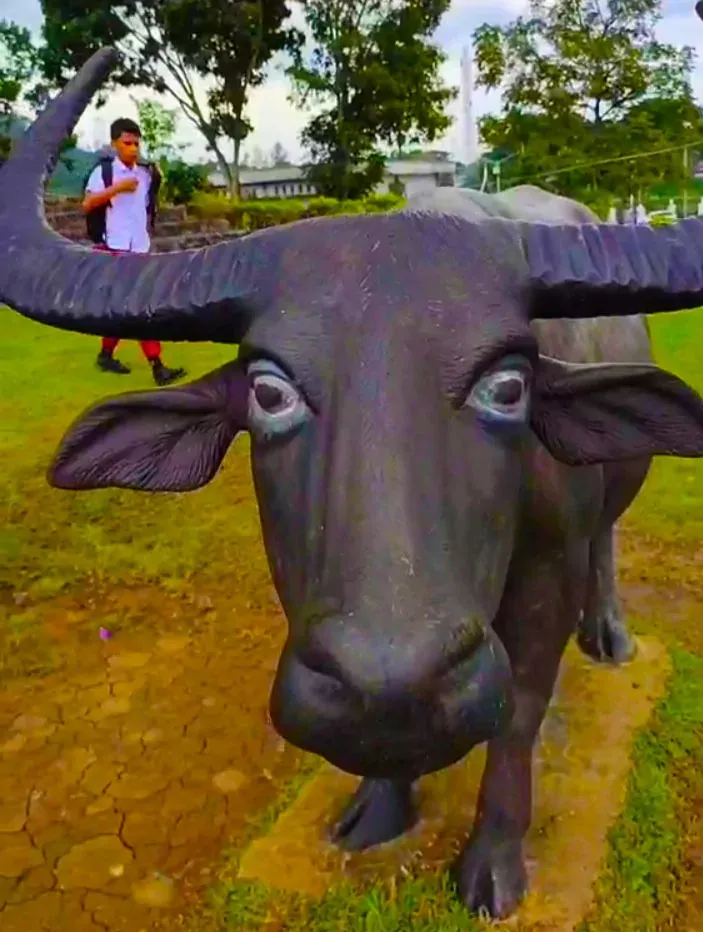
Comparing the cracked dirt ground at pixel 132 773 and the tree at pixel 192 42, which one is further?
the tree at pixel 192 42

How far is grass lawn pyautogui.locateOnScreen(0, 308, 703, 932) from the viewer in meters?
2.76

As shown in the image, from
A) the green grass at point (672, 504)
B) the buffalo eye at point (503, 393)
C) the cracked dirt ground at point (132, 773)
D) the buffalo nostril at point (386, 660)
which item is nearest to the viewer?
the buffalo nostril at point (386, 660)

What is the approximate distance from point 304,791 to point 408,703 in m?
1.87

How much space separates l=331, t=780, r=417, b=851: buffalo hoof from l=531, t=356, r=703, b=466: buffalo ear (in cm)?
131

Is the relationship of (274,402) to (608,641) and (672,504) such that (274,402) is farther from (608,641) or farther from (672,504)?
(672,504)

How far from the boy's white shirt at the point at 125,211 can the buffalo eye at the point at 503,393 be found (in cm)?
658

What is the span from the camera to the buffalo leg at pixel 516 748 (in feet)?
8.51

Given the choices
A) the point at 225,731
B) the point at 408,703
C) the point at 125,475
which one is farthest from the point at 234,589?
the point at 408,703

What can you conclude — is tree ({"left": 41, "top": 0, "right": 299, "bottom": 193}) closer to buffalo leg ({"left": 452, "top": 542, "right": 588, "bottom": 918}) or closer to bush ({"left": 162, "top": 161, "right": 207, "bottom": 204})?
bush ({"left": 162, "top": 161, "right": 207, "bottom": 204})

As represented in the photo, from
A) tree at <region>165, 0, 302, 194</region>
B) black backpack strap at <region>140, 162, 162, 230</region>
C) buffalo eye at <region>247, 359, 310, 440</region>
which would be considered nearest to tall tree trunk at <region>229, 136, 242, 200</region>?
tree at <region>165, 0, 302, 194</region>

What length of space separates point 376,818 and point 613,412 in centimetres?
150

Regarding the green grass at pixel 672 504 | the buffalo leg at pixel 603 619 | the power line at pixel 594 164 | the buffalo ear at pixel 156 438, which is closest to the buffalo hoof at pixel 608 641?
the buffalo leg at pixel 603 619

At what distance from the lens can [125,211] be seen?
7.92 meters

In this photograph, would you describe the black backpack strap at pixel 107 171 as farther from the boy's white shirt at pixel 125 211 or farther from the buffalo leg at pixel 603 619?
the buffalo leg at pixel 603 619
